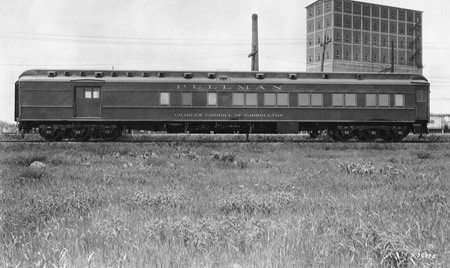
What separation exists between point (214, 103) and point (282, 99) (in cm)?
344

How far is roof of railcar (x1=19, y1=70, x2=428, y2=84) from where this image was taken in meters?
22.2

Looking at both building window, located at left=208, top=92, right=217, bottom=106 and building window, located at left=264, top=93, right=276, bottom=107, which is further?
building window, located at left=264, top=93, right=276, bottom=107

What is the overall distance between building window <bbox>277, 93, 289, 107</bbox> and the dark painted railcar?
5 cm

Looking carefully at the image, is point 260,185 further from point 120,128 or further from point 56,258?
point 120,128

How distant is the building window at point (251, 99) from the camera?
22.5m


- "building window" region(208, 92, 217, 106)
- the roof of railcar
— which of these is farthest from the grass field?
the roof of railcar

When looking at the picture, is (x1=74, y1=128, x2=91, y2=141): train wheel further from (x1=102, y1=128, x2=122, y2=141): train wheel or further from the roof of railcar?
the roof of railcar

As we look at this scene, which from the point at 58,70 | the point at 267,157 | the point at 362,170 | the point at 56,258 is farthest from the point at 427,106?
the point at 56,258

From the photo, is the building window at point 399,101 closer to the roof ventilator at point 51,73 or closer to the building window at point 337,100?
the building window at point 337,100

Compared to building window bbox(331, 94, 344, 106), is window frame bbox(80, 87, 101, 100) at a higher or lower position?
higher

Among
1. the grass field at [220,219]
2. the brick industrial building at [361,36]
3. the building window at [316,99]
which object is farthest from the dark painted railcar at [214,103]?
the brick industrial building at [361,36]

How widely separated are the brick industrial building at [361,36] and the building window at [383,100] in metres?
77.2

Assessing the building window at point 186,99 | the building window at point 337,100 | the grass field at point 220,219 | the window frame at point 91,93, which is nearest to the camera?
the grass field at point 220,219

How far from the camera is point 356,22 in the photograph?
102750 millimetres
